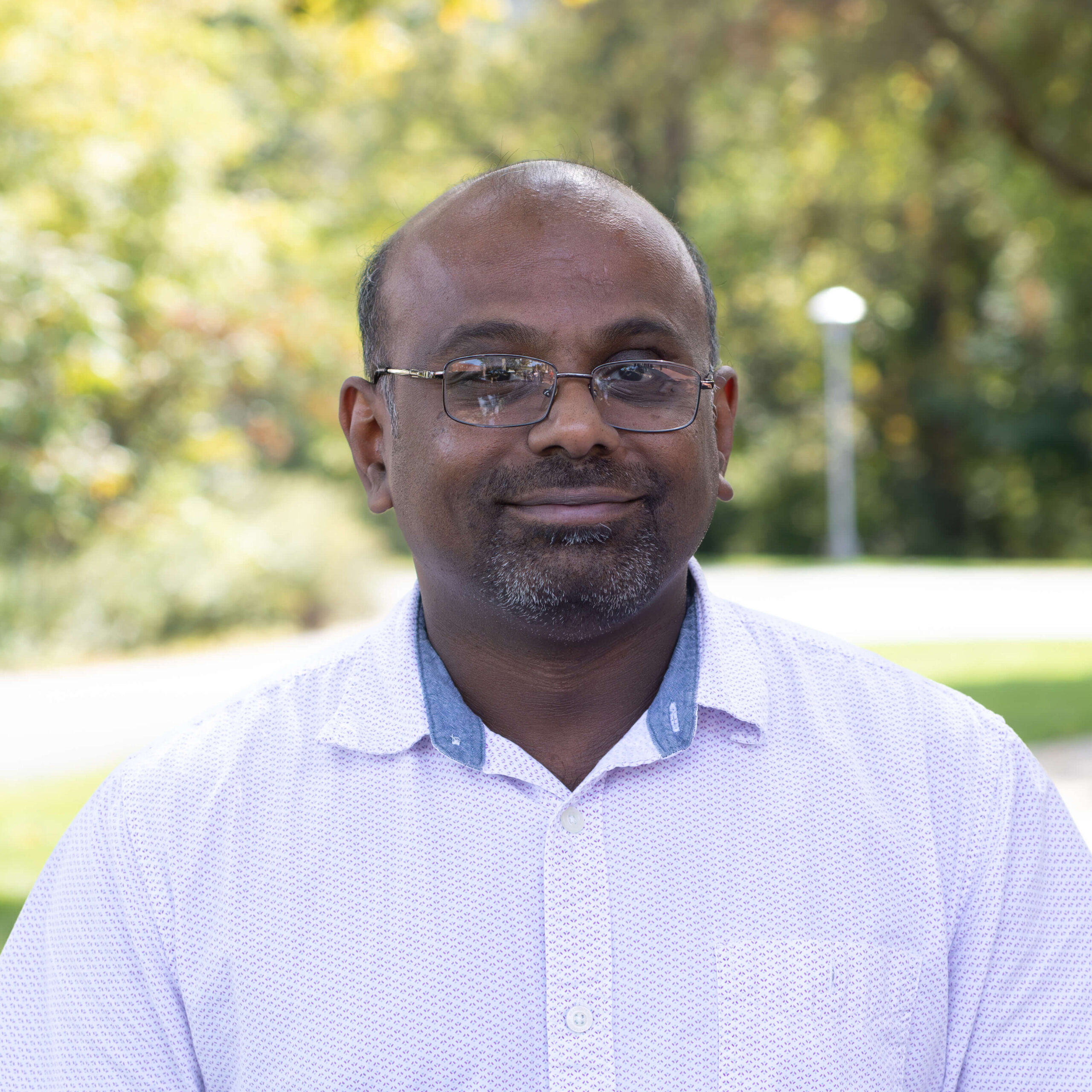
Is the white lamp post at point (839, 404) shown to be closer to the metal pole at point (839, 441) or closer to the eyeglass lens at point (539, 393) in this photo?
the metal pole at point (839, 441)

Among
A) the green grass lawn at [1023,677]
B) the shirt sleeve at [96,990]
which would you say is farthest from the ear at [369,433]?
the green grass lawn at [1023,677]

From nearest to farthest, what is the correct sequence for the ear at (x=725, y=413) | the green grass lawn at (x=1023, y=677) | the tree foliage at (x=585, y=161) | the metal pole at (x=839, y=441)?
the ear at (x=725, y=413) → the green grass lawn at (x=1023, y=677) → the tree foliage at (x=585, y=161) → the metal pole at (x=839, y=441)

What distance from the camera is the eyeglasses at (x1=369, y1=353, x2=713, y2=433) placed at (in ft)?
6.39

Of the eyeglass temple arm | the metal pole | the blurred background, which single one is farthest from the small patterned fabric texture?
the metal pole

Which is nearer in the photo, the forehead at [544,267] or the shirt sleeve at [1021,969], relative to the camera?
the shirt sleeve at [1021,969]

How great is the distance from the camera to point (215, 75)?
1780 centimetres

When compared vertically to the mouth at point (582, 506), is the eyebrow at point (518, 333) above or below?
above

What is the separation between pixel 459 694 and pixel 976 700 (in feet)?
10.6

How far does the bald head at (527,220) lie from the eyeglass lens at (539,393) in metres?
0.16

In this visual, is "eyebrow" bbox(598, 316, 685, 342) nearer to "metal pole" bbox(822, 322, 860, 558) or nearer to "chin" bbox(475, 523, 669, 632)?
"chin" bbox(475, 523, 669, 632)

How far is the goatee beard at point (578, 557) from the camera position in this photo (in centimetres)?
192

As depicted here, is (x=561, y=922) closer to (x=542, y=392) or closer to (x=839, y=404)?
(x=542, y=392)

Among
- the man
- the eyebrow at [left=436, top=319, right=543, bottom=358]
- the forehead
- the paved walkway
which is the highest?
the forehead

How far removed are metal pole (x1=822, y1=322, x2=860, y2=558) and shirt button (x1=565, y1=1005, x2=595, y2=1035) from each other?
22.6m
